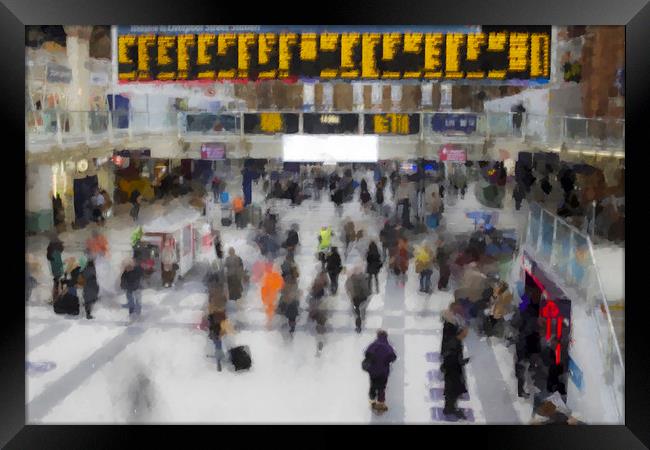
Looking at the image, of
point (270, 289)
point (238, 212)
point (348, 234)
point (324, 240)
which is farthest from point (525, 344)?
point (238, 212)

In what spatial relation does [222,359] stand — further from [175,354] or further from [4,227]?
[4,227]

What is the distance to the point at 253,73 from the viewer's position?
1012cm

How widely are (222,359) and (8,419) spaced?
3411 millimetres

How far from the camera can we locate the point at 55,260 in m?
11.3

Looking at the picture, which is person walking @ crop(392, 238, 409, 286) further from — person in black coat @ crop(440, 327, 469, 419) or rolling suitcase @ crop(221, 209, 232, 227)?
person in black coat @ crop(440, 327, 469, 419)

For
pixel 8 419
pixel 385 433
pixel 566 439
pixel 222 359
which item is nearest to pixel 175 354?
pixel 222 359

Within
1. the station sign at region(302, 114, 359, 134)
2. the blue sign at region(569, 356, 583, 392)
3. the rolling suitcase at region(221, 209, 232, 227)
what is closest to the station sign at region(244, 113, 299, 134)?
the station sign at region(302, 114, 359, 134)

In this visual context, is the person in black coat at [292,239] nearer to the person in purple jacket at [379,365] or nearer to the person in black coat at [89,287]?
the person in black coat at [89,287]

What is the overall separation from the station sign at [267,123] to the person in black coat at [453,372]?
3.98 m

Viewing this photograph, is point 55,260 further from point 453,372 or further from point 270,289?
point 453,372

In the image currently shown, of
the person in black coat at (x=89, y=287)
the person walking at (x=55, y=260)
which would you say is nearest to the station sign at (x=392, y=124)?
the person in black coat at (x=89, y=287)

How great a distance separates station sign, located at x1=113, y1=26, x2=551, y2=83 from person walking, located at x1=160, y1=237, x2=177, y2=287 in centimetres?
419

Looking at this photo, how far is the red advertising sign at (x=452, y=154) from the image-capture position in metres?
13.5
